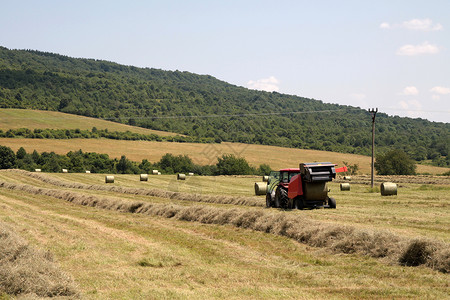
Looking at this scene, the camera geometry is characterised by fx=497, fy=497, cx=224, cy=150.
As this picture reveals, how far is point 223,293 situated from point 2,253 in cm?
472

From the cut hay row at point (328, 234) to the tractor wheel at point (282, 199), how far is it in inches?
168

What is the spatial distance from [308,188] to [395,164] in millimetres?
65897

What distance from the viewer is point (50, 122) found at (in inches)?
4751

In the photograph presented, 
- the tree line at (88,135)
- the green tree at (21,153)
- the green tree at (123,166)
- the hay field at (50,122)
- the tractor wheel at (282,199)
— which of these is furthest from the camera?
the hay field at (50,122)

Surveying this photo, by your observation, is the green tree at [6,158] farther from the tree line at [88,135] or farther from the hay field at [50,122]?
the hay field at [50,122]

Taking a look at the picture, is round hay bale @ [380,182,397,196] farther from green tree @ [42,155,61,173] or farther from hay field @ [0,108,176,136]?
hay field @ [0,108,176,136]

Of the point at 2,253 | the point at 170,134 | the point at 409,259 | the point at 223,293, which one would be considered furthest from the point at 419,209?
the point at 170,134

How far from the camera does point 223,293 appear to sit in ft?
32.2

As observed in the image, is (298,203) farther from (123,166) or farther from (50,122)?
(50,122)

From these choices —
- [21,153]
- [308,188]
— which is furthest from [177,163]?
[308,188]

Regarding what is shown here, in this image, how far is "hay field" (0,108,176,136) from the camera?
378 feet

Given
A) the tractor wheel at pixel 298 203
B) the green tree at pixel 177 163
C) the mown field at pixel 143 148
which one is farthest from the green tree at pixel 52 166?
the tractor wheel at pixel 298 203

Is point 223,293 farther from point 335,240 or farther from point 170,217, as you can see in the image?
point 170,217

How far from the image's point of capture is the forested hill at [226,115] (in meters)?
103
